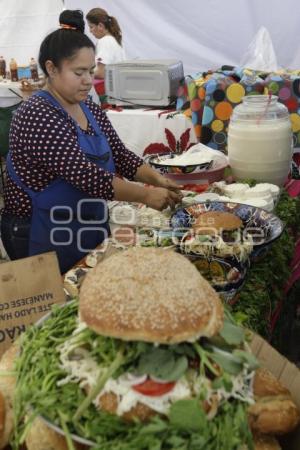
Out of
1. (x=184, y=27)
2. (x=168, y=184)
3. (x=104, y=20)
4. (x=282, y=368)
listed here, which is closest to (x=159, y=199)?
(x=168, y=184)

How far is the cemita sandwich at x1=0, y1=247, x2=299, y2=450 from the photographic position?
85 centimetres

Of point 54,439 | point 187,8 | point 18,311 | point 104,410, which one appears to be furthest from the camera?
point 187,8

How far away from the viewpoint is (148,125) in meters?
3.75

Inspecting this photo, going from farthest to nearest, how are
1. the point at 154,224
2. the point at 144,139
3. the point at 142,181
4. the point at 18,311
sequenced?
1. the point at 144,139
2. the point at 142,181
3. the point at 154,224
4. the point at 18,311

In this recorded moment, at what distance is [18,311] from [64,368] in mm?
478

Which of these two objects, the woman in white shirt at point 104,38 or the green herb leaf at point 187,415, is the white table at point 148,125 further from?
the green herb leaf at point 187,415

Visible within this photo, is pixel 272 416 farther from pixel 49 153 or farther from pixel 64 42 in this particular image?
pixel 64 42

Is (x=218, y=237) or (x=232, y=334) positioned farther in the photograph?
(x=218, y=237)

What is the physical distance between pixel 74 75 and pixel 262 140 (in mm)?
917

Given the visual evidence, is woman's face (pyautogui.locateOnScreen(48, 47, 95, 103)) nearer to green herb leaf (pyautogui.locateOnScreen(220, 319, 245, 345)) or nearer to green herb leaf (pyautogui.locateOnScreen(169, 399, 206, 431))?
green herb leaf (pyautogui.locateOnScreen(220, 319, 245, 345))

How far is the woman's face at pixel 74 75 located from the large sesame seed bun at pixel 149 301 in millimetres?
1321

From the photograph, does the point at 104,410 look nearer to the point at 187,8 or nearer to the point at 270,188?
the point at 270,188

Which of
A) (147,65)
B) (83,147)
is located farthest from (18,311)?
(147,65)

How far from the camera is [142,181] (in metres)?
2.52
